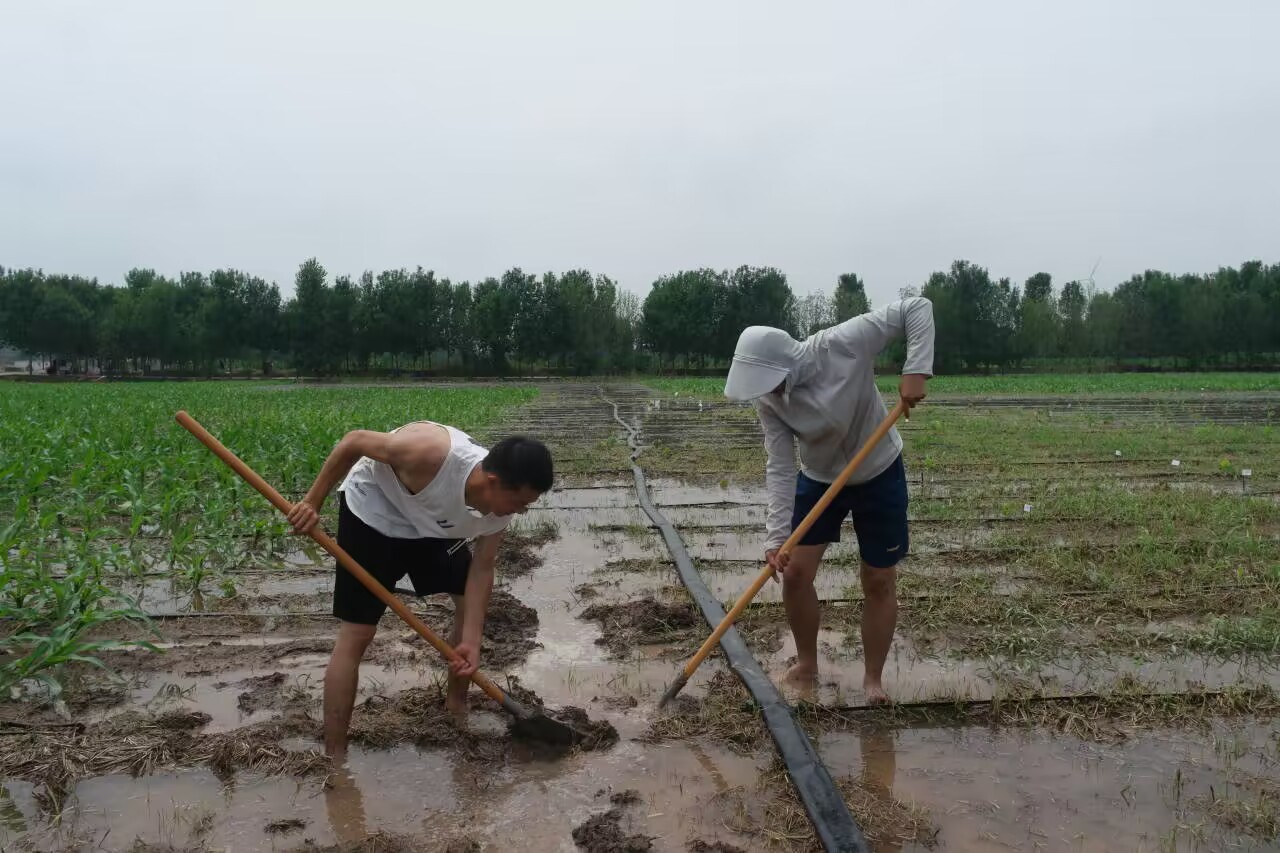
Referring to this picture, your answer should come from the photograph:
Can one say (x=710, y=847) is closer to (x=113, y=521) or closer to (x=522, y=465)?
(x=522, y=465)

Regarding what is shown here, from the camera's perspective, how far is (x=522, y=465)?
7.79 feet

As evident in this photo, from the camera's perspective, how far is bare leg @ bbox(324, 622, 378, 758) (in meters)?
2.60

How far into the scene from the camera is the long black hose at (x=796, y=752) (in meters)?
2.10

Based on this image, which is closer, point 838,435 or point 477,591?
point 477,591

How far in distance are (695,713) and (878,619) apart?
0.73 metres

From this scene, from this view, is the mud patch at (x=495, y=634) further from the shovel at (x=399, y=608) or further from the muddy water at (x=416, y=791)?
the shovel at (x=399, y=608)

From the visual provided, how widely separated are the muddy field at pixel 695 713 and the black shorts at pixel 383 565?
479 mm

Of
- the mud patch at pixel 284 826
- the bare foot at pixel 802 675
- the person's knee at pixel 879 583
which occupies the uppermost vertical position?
the person's knee at pixel 879 583

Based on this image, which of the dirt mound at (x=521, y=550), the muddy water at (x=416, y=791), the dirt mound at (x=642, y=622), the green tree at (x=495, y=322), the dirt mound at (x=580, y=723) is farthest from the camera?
the green tree at (x=495, y=322)

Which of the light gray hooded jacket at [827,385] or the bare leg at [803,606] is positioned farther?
the bare leg at [803,606]

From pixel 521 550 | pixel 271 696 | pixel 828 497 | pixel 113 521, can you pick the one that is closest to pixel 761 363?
pixel 828 497

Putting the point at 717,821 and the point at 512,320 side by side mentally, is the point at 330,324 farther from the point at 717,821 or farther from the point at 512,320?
the point at 717,821

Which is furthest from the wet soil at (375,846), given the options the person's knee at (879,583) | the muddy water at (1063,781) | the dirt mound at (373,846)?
the person's knee at (879,583)

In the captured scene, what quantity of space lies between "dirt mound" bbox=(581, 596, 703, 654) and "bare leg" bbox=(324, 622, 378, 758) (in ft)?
4.06
